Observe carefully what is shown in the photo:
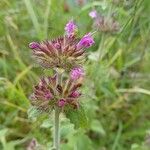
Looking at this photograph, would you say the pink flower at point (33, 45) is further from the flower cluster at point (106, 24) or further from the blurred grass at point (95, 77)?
the flower cluster at point (106, 24)

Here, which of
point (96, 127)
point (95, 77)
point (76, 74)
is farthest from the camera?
point (95, 77)

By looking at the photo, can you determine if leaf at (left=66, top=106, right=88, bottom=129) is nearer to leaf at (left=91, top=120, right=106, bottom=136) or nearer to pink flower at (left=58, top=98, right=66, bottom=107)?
pink flower at (left=58, top=98, right=66, bottom=107)

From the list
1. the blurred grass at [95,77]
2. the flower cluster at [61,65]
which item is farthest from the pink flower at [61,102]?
the blurred grass at [95,77]

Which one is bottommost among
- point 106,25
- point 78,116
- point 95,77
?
point 78,116

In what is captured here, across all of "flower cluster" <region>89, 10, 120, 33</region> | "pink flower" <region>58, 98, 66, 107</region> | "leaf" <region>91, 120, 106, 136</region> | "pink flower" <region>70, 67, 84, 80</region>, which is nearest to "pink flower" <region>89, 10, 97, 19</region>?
"flower cluster" <region>89, 10, 120, 33</region>

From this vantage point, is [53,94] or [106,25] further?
[106,25]

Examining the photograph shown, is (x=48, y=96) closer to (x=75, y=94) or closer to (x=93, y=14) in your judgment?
(x=75, y=94)

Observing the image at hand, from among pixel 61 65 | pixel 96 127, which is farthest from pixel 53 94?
pixel 96 127
